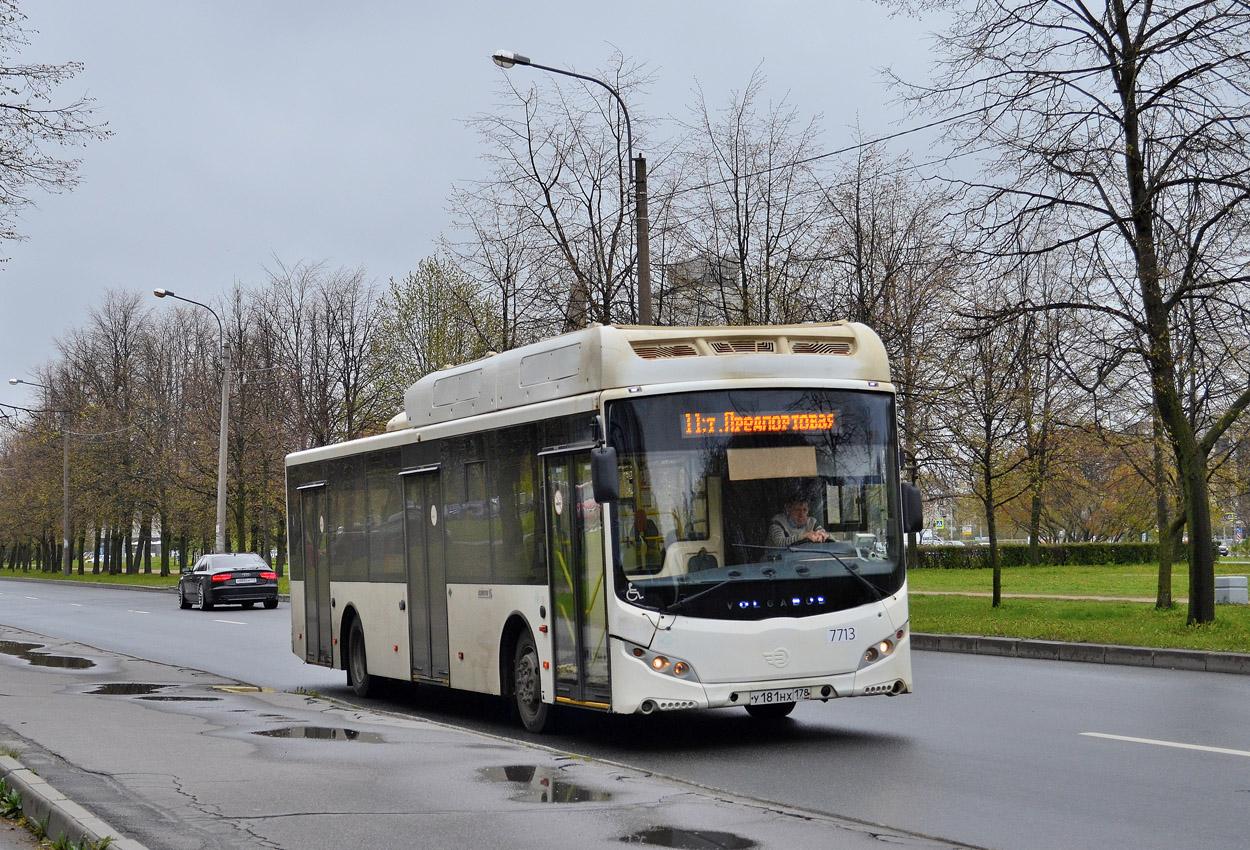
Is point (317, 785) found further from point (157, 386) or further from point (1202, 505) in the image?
point (157, 386)

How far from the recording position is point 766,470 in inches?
425

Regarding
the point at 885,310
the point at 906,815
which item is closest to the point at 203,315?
the point at 885,310

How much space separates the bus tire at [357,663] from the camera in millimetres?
16047

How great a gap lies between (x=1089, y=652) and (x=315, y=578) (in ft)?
Result: 30.9

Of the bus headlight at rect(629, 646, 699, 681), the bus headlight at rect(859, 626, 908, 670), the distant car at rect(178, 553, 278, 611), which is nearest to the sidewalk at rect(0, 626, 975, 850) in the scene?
the bus headlight at rect(629, 646, 699, 681)

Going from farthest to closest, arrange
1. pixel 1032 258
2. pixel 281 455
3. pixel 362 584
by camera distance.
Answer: pixel 281 455, pixel 1032 258, pixel 362 584

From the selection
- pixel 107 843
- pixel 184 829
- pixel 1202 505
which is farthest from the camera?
pixel 1202 505

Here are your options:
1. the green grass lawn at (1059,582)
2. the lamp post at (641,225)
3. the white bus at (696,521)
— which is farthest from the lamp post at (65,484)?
the white bus at (696,521)

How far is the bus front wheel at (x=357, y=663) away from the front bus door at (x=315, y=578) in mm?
469

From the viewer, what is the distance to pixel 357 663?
16.3m

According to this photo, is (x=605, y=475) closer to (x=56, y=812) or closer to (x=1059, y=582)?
(x=56, y=812)

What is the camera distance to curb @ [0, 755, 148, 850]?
6852 mm

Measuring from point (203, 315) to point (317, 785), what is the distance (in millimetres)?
64996

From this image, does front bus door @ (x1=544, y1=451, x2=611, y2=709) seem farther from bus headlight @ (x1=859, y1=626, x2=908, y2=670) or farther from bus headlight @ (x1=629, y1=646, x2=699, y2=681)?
bus headlight @ (x1=859, y1=626, x2=908, y2=670)
